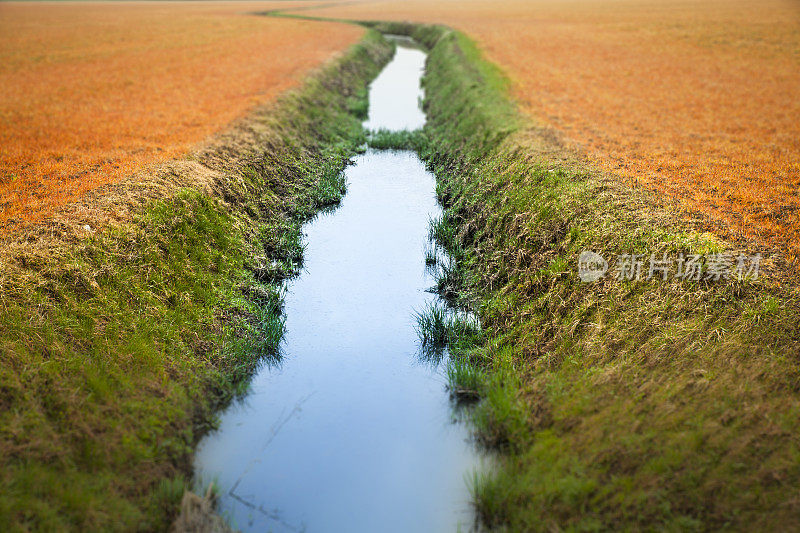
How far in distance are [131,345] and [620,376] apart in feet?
21.3

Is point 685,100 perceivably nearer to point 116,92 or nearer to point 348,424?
point 348,424

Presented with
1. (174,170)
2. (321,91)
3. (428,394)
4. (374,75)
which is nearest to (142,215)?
(174,170)

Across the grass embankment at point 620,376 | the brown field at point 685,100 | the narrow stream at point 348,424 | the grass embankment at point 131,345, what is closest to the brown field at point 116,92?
the grass embankment at point 131,345

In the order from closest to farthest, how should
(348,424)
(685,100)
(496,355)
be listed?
(348,424) < (496,355) < (685,100)

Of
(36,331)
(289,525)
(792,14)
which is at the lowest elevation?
(289,525)

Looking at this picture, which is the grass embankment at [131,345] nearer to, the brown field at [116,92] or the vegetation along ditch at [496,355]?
the vegetation along ditch at [496,355]

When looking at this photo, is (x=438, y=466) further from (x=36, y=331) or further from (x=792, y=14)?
(x=792, y=14)

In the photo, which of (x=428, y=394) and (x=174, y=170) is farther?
(x=174, y=170)

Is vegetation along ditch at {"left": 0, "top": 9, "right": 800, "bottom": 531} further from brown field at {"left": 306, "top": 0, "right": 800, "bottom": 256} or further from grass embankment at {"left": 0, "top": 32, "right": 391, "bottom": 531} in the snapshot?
brown field at {"left": 306, "top": 0, "right": 800, "bottom": 256}

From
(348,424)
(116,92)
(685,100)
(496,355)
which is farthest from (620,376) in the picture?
(116,92)

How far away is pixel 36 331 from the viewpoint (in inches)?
260

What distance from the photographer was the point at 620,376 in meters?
6.57

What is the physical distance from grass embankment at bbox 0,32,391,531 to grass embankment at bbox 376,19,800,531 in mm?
3544

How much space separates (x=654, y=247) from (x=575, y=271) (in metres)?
1.22
